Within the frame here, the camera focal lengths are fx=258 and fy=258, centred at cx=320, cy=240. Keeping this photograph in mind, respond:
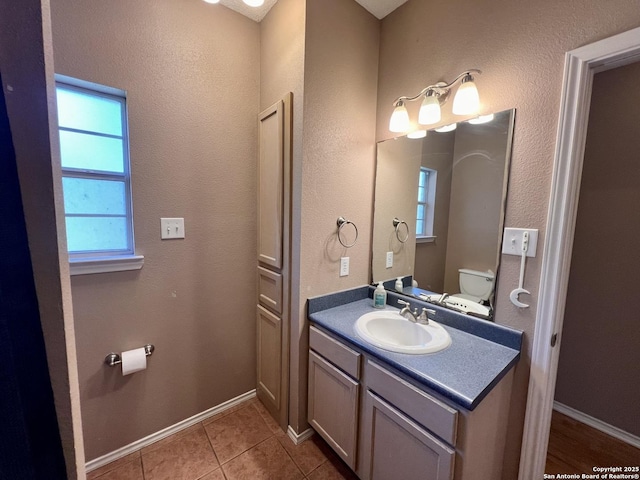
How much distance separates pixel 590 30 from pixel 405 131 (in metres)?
0.80

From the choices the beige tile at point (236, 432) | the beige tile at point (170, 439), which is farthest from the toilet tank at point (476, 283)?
the beige tile at point (170, 439)

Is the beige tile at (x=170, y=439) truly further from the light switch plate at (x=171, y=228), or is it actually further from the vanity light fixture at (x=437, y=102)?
the vanity light fixture at (x=437, y=102)

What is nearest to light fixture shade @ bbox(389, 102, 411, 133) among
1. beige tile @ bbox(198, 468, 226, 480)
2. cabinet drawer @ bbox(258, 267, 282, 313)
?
cabinet drawer @ bbox(258, 267, 282, 313)

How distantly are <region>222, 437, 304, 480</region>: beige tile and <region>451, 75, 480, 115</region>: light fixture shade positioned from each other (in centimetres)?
208

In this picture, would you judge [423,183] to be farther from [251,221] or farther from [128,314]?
[128,314]

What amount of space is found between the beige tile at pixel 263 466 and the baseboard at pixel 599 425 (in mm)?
1922

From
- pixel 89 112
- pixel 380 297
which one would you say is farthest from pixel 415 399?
pixel 89 112

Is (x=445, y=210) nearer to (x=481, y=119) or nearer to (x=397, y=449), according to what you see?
(x=481, y=119)

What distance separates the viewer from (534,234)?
1.12 metres

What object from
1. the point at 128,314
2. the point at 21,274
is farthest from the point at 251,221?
the point at 21,274

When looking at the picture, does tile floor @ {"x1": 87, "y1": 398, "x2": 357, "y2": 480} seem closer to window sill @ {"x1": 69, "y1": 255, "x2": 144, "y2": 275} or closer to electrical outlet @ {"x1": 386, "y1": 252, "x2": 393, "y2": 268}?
A: window sill @ {"x1": 69, "y1": 255, "x2": 144, "y2": 275}

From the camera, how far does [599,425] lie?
1724mm

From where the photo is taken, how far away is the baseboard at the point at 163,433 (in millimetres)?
1438

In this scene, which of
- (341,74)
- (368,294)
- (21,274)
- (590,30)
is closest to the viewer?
(21,274)
